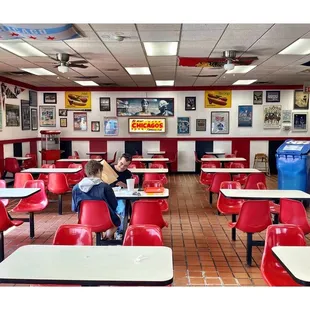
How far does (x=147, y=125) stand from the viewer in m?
12.4

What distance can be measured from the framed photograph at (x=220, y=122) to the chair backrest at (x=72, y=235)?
986cm

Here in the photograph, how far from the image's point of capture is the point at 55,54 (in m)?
6.92

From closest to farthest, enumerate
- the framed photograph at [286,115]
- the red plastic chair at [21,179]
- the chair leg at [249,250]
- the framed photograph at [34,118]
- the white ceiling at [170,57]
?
the chair leg at [249,250] → the white ceiling at [170,57] → the red plastic chair at [21,179] → the framed photograph at [34,118] → the framed photograph at [286,115]

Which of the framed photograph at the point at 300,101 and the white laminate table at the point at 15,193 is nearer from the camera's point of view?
the white laminate table at the point at 15,193

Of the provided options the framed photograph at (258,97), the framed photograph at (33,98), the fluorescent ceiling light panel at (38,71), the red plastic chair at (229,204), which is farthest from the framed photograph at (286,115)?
the framed photograph at (33,98)

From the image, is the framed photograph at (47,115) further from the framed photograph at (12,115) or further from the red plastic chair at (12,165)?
the red plastic chair at (12,165)

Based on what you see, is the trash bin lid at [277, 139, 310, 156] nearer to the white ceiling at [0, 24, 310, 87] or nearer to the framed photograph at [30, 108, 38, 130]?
the white ceiling at [0, 24, 310, 87]

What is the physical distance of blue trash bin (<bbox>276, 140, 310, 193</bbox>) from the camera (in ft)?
24.8

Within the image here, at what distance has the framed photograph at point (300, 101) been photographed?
12.1 m

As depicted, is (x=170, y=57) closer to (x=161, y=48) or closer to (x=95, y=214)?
(x=161, y=48)

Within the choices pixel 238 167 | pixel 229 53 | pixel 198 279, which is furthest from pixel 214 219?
pixel 229 53

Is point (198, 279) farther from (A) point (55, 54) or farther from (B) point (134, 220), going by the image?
(A) point (55, 54)

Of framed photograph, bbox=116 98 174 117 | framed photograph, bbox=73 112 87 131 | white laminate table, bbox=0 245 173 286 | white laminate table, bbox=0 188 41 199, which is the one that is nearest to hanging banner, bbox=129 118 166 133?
framed photograph, bbox=116 98 174 117

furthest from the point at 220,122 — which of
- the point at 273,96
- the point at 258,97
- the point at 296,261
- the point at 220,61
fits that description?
the point at 296,261
